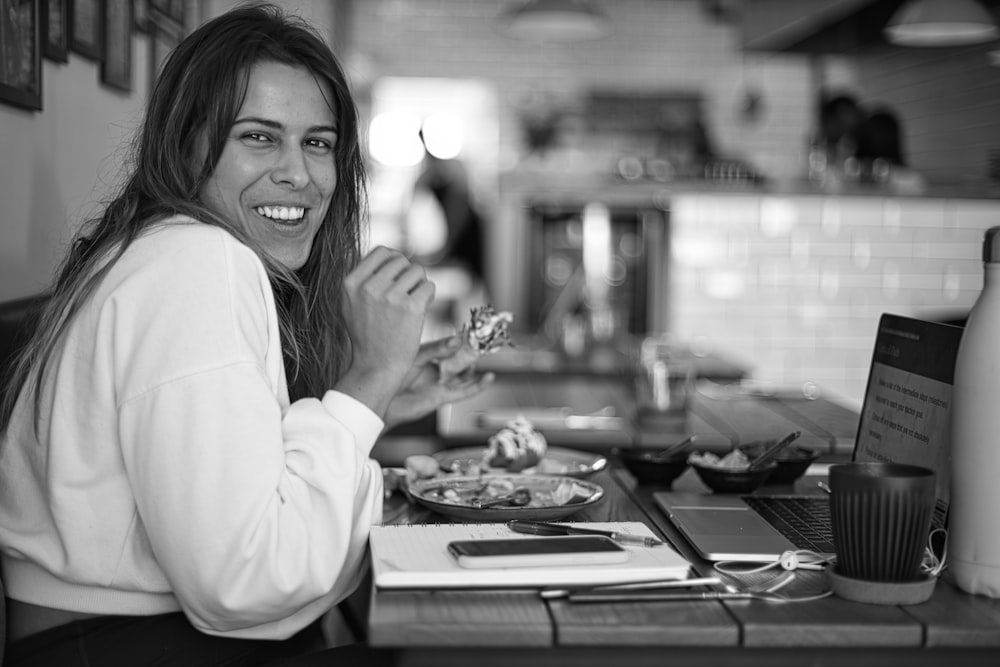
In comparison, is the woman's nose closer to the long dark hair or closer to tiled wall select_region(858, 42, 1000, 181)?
the long dark hair

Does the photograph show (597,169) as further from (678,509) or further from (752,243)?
(678,509)

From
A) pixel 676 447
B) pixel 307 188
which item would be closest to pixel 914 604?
pixel 676 447

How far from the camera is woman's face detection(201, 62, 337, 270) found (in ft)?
5.22

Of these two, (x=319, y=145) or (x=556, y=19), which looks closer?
(x=319, y=145)

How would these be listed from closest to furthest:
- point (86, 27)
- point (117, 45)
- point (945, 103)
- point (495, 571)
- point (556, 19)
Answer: point (495, 571) → point (86, 27) → point (117, 45) → point (556, 19) → point (945, 103)

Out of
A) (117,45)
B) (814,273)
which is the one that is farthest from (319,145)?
(814,273)

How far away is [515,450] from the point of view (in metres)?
1.95

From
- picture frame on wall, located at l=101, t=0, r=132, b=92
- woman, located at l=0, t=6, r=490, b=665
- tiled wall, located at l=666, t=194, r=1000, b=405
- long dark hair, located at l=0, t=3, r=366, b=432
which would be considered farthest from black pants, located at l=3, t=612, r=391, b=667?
tiled wall, located at l=666, t=194, r=1000, b=405

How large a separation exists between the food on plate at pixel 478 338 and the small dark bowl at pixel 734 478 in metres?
0.38

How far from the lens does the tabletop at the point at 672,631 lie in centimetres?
111

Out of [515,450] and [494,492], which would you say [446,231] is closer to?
[515,450]

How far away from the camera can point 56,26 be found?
241 centimetres

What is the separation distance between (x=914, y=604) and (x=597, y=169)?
7.89 m

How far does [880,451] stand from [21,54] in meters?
1.68
